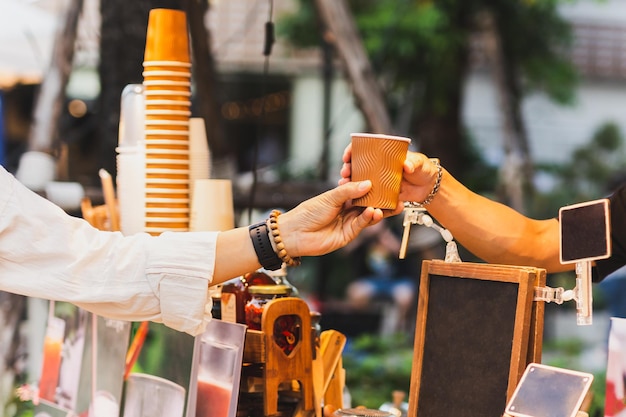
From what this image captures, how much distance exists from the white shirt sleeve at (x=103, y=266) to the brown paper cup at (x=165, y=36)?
2.13 feet

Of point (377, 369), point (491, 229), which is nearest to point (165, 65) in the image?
point (491, 229)

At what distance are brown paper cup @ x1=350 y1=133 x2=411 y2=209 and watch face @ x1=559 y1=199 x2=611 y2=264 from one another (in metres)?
0.31

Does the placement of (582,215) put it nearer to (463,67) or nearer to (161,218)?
(161,218)

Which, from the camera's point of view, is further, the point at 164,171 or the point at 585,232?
the point at 164,171

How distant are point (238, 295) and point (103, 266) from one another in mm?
341

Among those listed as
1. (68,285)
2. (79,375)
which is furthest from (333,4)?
(68,285)

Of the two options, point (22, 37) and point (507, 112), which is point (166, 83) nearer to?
point (22, 37)

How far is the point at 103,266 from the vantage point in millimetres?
1711

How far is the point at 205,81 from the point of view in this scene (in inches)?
162

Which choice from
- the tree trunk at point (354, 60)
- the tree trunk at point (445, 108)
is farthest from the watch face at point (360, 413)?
the tree trunk at point (445, 108)

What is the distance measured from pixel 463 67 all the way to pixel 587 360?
8.50 ft

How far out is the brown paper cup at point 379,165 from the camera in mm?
1671

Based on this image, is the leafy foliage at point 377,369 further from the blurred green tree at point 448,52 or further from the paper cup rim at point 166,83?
the paper cup rim at point 166,83

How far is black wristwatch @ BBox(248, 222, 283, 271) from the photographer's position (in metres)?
1.71
